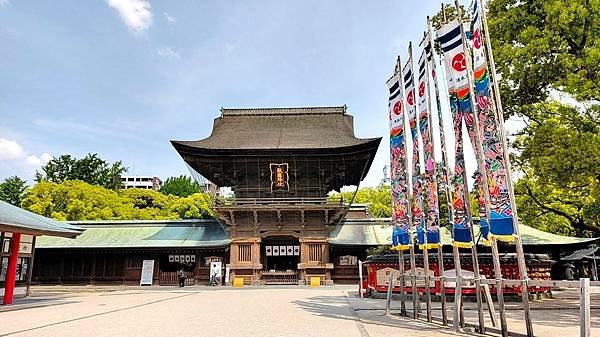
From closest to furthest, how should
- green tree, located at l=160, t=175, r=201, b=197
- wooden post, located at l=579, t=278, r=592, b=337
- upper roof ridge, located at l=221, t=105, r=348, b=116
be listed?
wooden post, located at l=579, t=278, r=592, b=337 < upper roof ridge, located at l=221, t=105, r=348, b=116 < green tree, located at l=160, t=175, r=201, b=197

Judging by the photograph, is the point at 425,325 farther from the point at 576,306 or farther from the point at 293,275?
the point at 293,275

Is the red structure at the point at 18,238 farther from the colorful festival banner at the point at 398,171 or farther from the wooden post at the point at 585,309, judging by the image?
the wooden post at the point at 585,309

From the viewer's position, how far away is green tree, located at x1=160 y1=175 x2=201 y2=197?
6284cm

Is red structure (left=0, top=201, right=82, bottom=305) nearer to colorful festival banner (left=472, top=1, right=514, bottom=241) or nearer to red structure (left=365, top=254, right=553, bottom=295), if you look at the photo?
red structure (left=365, top=254, right=553, bottom=295)

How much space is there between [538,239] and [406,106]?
1657 cm

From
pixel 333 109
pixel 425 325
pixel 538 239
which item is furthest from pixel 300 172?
pixel 425 325

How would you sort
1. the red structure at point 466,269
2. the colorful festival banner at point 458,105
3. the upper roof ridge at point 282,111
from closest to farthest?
1. the colorful festival banner at point 458,105
2. the red structure at point 466,269
3. the upper roof ridge at point 282,111

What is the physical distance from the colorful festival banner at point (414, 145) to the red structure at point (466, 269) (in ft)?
14.8

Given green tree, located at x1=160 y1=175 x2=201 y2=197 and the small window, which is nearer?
the small window

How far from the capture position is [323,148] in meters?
25.0

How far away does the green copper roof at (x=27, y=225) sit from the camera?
1204cm

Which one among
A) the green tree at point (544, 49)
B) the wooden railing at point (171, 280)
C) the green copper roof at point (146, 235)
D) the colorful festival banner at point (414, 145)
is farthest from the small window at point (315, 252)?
the colorful festival banner at point (414, 145)

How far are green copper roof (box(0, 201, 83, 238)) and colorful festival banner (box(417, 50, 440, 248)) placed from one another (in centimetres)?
1127

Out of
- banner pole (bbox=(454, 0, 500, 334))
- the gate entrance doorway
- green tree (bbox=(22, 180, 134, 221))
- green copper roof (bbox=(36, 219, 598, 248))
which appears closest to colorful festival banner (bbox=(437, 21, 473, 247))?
banner pole (bbox=(454, 0, 500, 334))
